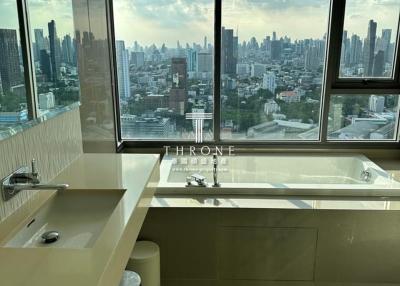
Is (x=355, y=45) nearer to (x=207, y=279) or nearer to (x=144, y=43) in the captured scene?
(x=144, y=43)

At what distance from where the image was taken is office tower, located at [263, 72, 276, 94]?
3290mm

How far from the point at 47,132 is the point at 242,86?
2099mm

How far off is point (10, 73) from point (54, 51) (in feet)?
1.72

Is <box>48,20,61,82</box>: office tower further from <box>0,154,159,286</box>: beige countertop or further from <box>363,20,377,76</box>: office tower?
<box>363,20,377,76</box>: office tower

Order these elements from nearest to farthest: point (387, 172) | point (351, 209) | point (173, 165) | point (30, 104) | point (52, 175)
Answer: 1. point (30, 104)
2. point (52, 175)
3. point (351, 209)
4. point (387, 172)
5. point (173, 165)

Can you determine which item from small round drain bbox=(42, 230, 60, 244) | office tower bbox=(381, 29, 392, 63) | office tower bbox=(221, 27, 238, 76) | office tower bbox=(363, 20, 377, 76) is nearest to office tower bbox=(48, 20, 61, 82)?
small round drain bbox=(42, 230, 60, 244)

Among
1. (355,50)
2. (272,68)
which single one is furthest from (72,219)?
(355,50)

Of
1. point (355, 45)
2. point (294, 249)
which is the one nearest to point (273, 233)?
point (294, 249)

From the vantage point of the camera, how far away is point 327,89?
3.23 metres

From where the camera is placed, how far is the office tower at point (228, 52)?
10.5ft

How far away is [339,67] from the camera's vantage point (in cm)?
322

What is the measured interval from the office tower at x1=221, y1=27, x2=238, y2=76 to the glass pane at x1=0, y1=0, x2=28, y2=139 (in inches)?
82.3

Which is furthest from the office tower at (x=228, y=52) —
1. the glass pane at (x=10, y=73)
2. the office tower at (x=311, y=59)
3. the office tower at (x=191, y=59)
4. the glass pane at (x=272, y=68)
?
the glass pane at (x=10, y=73)

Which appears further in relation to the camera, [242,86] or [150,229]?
[242,86]
